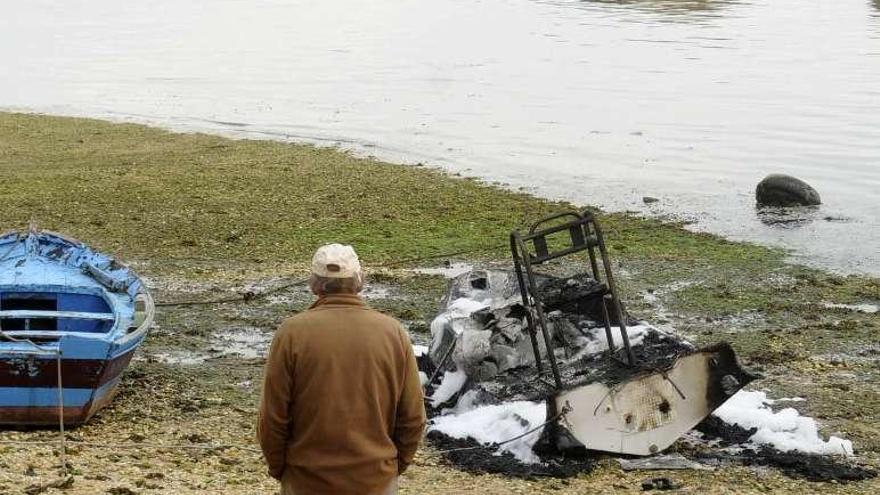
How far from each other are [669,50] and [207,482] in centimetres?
4192

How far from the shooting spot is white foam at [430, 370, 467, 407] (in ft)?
35.0

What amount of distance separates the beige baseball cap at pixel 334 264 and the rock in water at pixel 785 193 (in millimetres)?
17364

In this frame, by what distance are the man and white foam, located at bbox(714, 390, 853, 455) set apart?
5277 mm

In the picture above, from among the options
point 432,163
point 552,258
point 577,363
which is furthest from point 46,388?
point 432,163

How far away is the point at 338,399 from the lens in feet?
17.2

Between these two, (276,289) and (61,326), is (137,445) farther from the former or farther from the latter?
(276,289)

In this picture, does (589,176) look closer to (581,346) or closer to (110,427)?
(581,346)

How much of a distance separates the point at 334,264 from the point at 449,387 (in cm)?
562

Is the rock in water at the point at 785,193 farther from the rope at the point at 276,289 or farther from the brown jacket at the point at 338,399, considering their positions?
the brown jacket at the point at 338,399

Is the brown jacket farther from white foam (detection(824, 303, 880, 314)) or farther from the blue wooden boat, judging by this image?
white foam (detection(824, 303, 880, 314))

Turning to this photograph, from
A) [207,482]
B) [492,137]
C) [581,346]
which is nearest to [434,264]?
[581,346]

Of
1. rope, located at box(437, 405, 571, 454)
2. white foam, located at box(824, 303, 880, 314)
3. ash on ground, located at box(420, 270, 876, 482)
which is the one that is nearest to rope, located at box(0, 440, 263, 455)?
rope, located at box(437, 405, 571, 454)

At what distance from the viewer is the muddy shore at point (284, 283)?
9.05 meters

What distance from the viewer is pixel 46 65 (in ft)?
146
